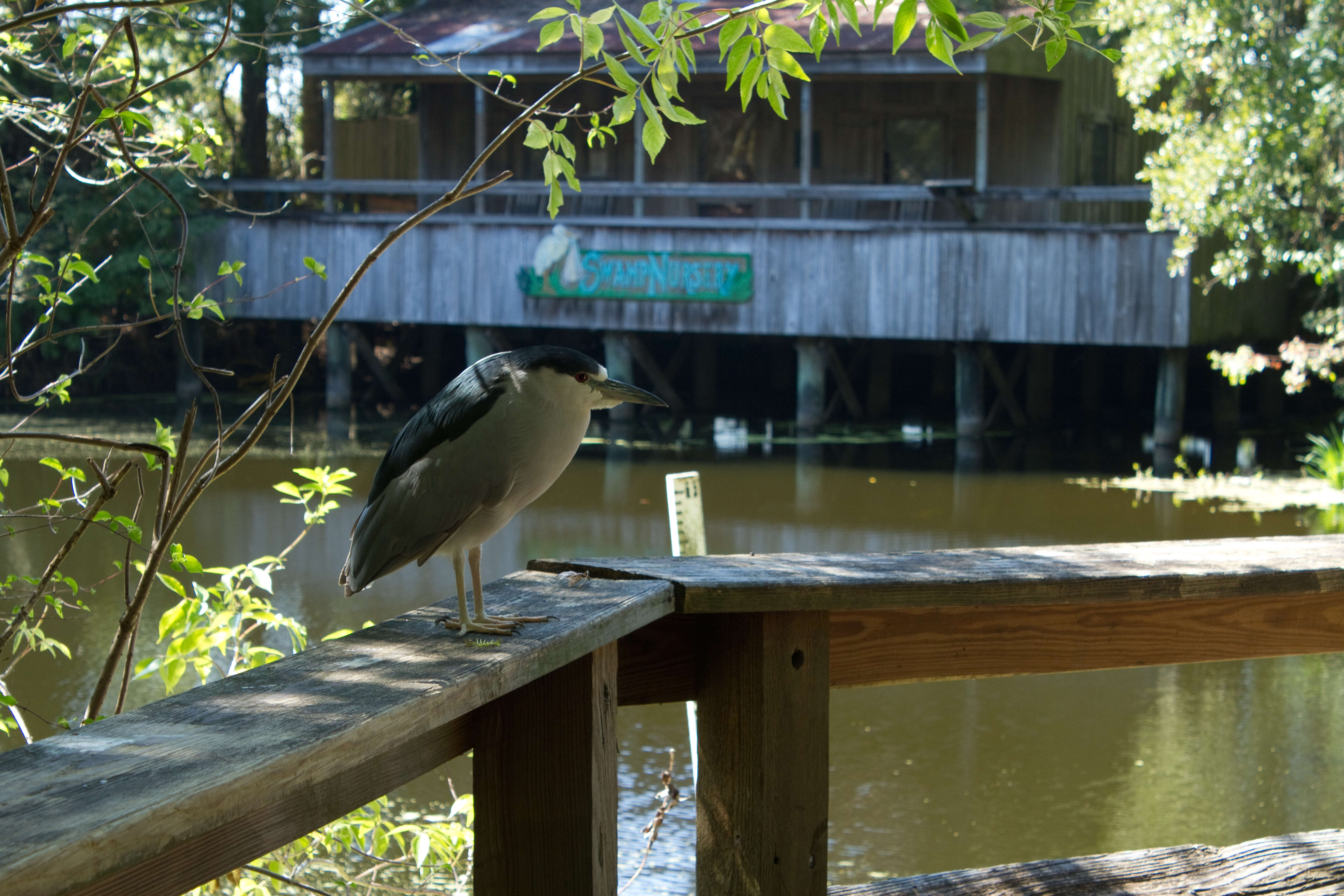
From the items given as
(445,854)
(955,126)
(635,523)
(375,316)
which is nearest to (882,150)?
(955,126)

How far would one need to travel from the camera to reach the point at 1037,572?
1975 mm

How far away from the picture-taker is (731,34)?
6.37 feet

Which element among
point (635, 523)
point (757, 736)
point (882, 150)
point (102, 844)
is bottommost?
point (635, 523)

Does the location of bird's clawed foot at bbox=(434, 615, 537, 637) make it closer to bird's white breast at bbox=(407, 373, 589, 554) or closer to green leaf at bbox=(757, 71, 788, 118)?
bird's white breast at bbox=(407, 373, 589, 554)

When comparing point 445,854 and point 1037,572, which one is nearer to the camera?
point 1037,572

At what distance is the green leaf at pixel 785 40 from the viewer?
1869 mm

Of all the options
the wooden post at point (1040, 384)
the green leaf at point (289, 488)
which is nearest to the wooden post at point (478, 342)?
the wooden post at point (1040, 384)

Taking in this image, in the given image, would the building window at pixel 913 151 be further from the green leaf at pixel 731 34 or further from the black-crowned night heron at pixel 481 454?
the black-crowned night heron at pixel 481 454

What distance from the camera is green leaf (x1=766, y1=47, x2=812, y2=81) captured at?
189 centimetres

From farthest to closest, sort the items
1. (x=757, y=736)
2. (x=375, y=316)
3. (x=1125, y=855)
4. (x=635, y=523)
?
(x=375, y=316), (x=635, y=523), (x=1125, y=855), (x=757, y=736)

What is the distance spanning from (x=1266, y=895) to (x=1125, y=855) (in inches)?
8.0

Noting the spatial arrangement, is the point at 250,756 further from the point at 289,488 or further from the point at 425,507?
the point at 289,488

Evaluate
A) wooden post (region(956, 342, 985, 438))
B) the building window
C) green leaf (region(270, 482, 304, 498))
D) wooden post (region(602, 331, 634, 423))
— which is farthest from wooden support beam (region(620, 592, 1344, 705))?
the building window

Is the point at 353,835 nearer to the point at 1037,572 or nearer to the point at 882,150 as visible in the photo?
the point at 1037,572
